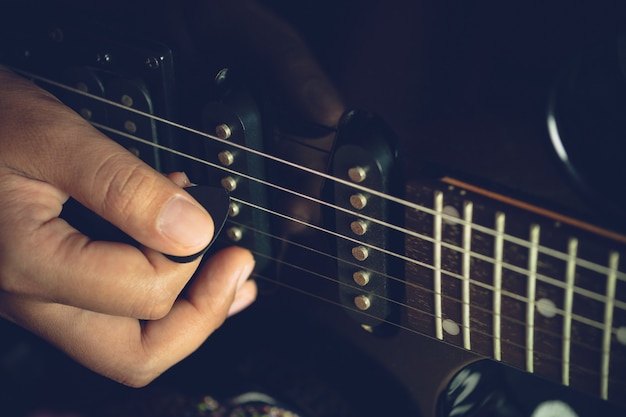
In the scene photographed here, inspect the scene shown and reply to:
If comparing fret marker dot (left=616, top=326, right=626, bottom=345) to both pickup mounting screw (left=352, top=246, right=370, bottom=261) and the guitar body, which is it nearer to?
the guitar body

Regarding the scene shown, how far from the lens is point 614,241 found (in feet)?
1.87

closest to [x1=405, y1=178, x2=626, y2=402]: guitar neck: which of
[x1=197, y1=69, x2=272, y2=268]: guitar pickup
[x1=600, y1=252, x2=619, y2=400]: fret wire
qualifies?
[x1=600, y1=252, x2=619, y2=400]: fret wire

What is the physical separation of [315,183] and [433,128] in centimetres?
14

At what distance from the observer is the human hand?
2.19 feet

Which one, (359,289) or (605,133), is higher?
(605,133)

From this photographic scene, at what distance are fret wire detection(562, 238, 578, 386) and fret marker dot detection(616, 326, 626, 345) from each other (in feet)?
0.13

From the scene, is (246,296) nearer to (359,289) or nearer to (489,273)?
(359,289)

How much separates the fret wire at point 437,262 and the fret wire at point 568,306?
111 millimetres

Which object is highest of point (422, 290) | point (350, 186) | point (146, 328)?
point (350, 186)

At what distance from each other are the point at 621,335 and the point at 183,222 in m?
0.38

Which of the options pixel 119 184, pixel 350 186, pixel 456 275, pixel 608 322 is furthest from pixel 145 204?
pixel 608 322

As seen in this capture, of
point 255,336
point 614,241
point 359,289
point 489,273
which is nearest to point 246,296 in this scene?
point 255,336

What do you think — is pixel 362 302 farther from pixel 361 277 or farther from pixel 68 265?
pixel 68 265

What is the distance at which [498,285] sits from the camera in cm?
64
